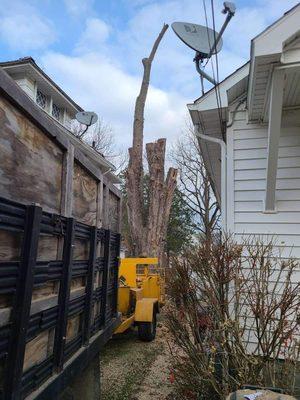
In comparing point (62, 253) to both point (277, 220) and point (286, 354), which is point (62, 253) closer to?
point (286, 354)

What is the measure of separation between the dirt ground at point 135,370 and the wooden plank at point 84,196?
9.19 feet

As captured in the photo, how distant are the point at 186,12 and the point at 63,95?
10537 mm

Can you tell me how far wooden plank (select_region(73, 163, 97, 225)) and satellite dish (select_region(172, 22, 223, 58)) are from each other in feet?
12.9

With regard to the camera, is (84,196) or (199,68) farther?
(199,68)

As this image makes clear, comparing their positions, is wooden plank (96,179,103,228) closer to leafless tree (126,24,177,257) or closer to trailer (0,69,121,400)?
trailer (0,69,121,400)

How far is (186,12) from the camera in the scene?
6789 mm

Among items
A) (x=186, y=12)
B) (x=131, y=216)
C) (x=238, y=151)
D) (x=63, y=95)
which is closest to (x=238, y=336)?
(x=238, y=151)

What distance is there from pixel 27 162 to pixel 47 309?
2.74 feet

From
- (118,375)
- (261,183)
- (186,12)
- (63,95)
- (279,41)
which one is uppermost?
(63,95)

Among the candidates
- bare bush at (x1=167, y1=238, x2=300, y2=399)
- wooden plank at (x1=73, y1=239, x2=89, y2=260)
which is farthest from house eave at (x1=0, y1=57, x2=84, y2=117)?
wooden plank at (x1=73, y1=239, x2=89, y2=260)

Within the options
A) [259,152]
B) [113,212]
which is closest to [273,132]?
Result: [259,152]

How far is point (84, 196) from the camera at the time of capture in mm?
3061

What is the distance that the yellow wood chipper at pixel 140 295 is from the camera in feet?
25.9

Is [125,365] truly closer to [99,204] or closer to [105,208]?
[105,208]
